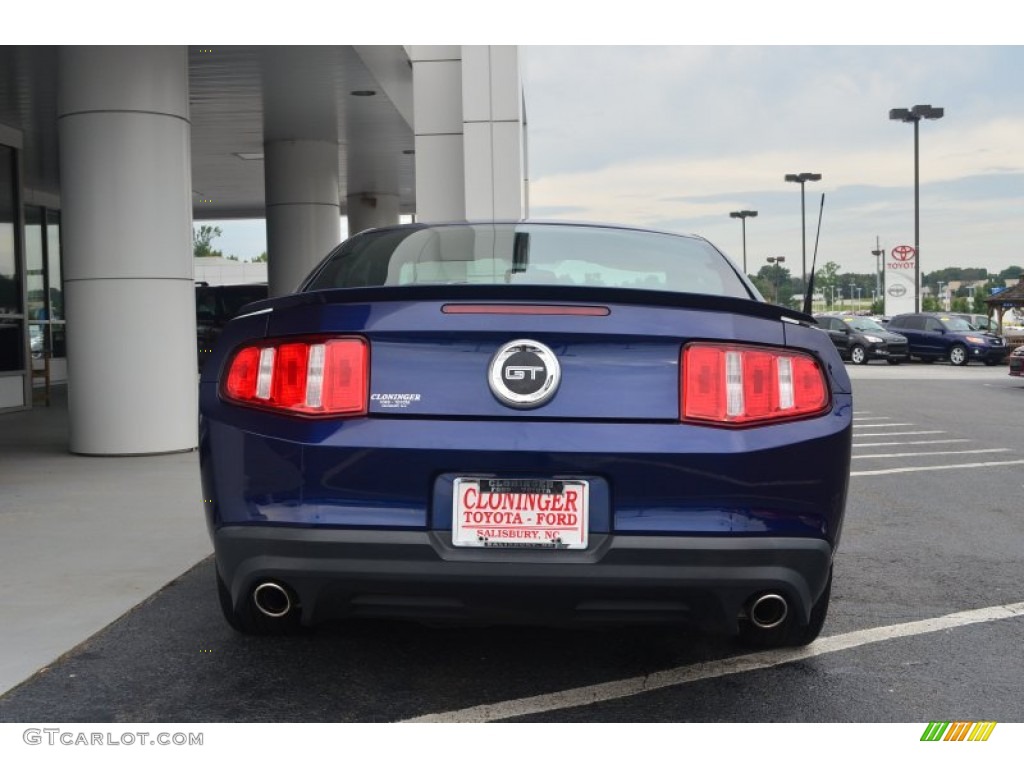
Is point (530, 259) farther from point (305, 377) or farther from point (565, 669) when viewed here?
point (565, 669)

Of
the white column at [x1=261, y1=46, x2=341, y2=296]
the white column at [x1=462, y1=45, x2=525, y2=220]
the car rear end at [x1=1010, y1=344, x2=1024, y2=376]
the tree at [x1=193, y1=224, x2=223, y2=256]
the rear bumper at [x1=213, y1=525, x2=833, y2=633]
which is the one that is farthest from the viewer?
the tree at [x1=193, y1=224, x2=223, y2=256]

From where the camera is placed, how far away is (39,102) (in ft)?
47.7

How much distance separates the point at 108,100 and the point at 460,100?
215 inches

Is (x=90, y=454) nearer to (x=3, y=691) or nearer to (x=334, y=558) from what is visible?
(x=3, y=691)

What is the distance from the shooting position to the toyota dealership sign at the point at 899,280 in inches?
1734

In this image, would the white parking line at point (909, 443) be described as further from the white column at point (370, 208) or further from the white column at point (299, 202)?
the white column at point (370, 208)

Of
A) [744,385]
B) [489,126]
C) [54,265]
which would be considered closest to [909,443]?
[489,126]

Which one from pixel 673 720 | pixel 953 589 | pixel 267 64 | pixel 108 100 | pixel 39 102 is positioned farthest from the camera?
pixel 39 102

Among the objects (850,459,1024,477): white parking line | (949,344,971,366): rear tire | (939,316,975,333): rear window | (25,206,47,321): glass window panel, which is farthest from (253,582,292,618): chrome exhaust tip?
(939,316,975,333): rear window

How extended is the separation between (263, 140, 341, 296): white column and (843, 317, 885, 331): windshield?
54.8ft

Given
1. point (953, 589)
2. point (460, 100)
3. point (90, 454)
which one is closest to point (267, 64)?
point (460, 100)

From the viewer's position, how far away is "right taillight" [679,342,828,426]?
303 cm
